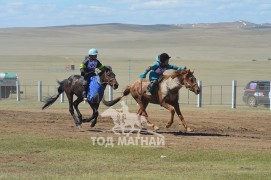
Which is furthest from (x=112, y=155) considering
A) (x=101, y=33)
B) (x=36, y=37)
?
(x=101, y=33)

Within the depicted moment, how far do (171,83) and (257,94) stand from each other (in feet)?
56.0

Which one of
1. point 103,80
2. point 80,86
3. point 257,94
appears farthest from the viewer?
point 257,94

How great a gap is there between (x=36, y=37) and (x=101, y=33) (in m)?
22.3

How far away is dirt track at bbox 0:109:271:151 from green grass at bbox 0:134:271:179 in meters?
1.16

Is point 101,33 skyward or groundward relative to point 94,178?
skyward

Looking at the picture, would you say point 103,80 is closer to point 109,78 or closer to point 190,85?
point 109,78

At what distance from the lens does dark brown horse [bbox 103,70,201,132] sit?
18.2 meters

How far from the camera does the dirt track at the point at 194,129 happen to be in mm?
16375

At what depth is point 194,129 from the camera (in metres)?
20.7

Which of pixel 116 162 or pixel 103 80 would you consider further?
pixel 103 80

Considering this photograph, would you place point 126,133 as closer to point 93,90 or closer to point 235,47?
point 93,90

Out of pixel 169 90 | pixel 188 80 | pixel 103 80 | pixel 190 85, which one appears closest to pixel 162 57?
pixel 169 90

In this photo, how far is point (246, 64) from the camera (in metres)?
68.8

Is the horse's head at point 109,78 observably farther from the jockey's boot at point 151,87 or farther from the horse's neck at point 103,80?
the jockey's boot at point 151,87
